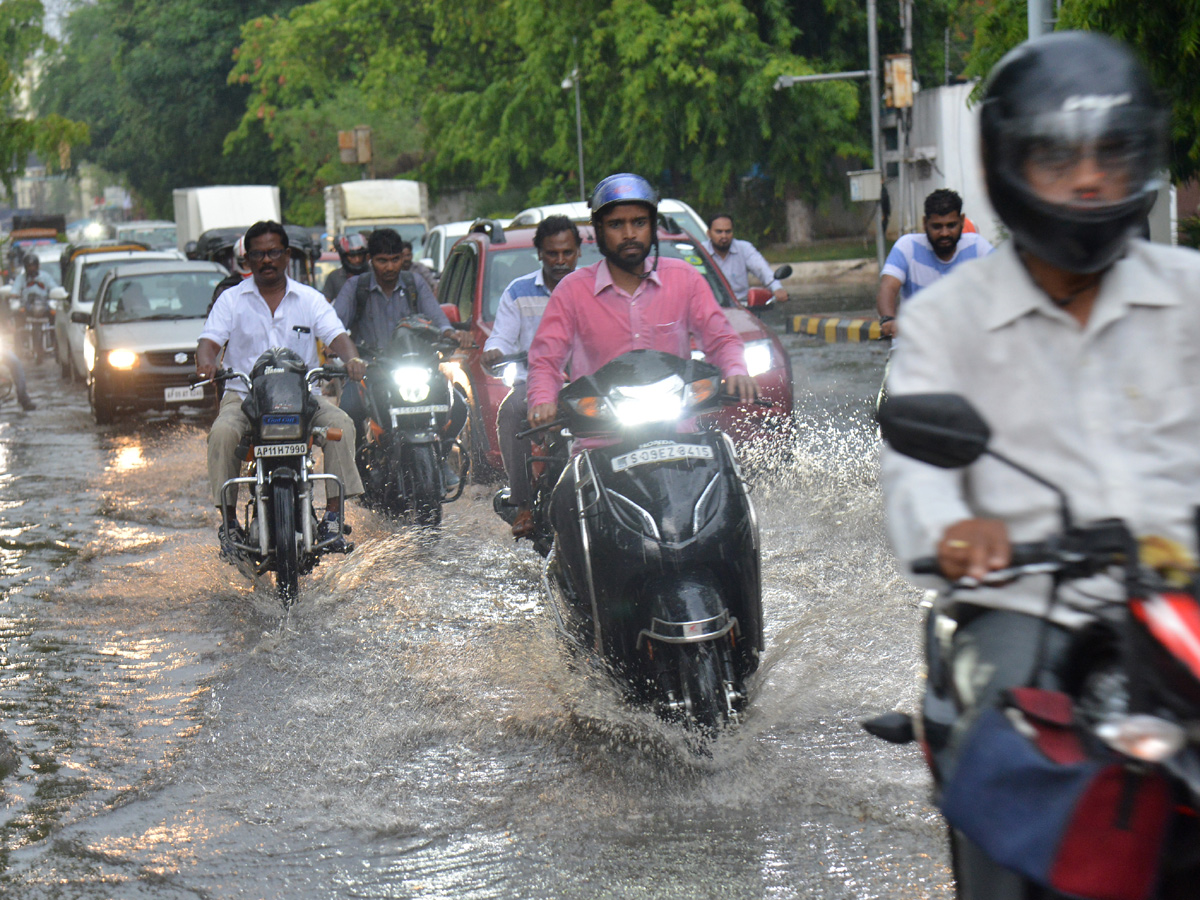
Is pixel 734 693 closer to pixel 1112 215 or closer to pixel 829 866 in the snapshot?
pixel 829 866

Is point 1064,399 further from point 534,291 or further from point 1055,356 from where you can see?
point 534,291

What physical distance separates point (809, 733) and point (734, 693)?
1.61 feet

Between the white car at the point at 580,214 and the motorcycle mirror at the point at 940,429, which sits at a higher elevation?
the white car at the point at 580,214

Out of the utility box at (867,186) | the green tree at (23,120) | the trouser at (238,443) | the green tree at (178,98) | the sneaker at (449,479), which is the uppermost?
the green tree at (178,98)

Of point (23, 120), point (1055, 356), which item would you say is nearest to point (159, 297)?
point (23, 120)

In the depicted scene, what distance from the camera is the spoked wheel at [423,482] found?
28.9 feet

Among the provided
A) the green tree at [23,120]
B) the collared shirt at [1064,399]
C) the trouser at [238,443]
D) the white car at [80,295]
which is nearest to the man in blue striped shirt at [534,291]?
the trouser at [238,443]

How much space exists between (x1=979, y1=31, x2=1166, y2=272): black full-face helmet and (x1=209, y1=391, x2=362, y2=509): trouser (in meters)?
5.19

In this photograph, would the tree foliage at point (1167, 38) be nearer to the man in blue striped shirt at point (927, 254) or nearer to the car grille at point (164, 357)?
the man in blue striped shirt at point (927, 254)

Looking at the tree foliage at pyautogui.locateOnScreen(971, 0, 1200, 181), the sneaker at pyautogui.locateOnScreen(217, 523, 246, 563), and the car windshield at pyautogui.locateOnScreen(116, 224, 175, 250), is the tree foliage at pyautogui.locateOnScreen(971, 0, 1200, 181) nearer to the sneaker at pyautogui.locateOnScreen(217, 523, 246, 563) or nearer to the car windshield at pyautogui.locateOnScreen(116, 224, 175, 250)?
the sneaker at pyautogui.locateOnScreen(217, 523, 246, 563)

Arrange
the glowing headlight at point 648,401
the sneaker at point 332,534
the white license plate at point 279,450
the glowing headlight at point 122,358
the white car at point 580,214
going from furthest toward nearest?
the glowing headlight at point 122,358 → the white car at point 580,214 → the sneaker at point 332,534 → the white license plate at point 279,450 → the glowing headlight at point 648,401

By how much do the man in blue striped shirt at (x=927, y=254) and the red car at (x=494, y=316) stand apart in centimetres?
132

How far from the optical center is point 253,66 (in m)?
54.1

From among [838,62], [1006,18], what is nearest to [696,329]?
[1006,18]
